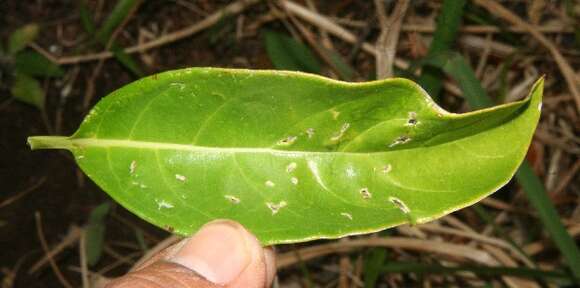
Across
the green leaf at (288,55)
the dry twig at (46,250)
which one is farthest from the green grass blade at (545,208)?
the dry twig at (46,250)

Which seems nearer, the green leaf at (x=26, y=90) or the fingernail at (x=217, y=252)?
the fingernail at (x=217, y=252)

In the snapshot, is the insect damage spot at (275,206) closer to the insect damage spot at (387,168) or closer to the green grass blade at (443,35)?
the insect damage spot at (387,168)

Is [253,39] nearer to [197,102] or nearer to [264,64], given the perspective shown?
[264,64]

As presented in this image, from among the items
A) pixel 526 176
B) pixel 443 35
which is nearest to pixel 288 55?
pixel 443 35

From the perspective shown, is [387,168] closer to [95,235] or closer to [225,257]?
[225,257]

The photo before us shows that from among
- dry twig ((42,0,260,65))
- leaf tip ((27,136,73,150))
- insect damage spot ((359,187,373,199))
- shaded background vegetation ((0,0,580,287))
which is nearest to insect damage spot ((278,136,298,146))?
insect damage spot ((359,187,373,199))

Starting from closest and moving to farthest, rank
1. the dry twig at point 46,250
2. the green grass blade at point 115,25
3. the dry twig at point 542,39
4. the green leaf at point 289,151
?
1. the green leaf at point 289,151
2. the dry twig at point 542,39
3. the green grass blade at point 115,25
4. the dry twig at point 46,250

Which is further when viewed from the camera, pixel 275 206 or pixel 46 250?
pixel 46 250

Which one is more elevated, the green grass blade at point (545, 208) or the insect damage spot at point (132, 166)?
the green grass blade at point (545, 208)

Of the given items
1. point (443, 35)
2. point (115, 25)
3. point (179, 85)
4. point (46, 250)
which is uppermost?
point (443, 35)
